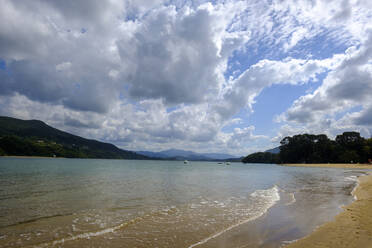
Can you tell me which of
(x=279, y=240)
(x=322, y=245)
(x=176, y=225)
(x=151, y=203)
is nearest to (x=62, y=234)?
(x=176, y=225)

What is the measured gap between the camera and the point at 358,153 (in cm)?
11444

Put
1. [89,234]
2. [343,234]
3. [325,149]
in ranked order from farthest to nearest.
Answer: [325,149] → [89,234] → [343,234]

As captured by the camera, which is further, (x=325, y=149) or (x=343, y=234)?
(x=325, y=149)

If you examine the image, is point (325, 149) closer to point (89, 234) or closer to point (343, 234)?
point (343, 234)

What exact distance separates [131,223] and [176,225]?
226 centimetres

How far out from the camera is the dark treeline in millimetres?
111875

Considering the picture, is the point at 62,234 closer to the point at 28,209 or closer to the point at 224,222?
the point at 28,209

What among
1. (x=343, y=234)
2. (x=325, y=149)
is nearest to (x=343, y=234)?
(x=343, y=234)

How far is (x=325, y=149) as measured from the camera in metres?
136

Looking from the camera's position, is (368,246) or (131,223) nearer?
(368,246)

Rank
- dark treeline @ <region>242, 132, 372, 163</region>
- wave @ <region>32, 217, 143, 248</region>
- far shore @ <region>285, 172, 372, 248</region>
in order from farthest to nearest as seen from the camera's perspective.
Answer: dark treeline @ <region>242, 132, 372, 163</region> → wave @ <region>32, 217, 143, 248</region> → far shore @ <region>285, 172, 372, 248</region>

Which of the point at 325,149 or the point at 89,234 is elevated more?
the point at 325,149

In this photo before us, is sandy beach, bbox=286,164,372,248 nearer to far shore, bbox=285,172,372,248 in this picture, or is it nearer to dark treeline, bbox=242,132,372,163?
far shore, bbox=285,172,372,248

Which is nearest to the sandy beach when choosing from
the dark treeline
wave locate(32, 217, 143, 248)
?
wave locate(32, 217, 143, 248)
